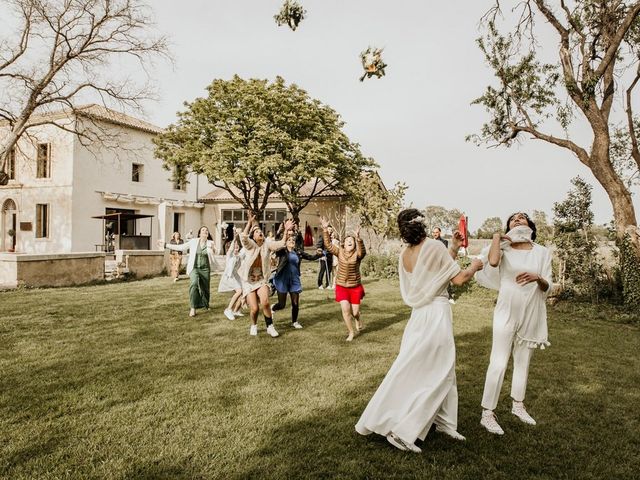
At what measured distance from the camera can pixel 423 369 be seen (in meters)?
3.48

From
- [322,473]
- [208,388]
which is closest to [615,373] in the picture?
[322,473]

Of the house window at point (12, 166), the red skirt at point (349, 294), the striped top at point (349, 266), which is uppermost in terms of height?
the house window at point (12, 166)

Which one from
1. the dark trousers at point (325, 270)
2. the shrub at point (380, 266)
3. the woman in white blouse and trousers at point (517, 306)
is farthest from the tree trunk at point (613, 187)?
the woman in white blouse and trousers at point (517, 306)

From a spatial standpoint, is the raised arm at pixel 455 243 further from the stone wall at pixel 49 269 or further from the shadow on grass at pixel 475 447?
the stone wall at pixel 49 269

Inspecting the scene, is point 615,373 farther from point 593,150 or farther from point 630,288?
point 593,150

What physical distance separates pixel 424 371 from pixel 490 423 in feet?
3.26

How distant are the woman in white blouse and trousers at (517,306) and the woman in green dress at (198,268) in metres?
6.73

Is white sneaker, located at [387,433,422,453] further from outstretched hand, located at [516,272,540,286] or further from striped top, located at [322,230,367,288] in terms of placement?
striped top, located at [322,230,367,288]

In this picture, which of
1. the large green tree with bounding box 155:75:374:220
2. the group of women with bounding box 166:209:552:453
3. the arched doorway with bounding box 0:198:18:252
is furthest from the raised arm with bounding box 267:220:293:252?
the arched doorway with bounding box 0:198:18:252

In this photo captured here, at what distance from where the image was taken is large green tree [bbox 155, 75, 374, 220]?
2006 centimetres

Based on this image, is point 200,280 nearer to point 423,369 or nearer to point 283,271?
point 283,271

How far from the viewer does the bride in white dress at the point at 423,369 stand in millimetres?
3383

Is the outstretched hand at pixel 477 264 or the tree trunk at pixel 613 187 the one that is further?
the tree trunk at pixel 613 187

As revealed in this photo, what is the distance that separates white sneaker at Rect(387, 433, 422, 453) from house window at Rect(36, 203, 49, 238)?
27.5 meters
